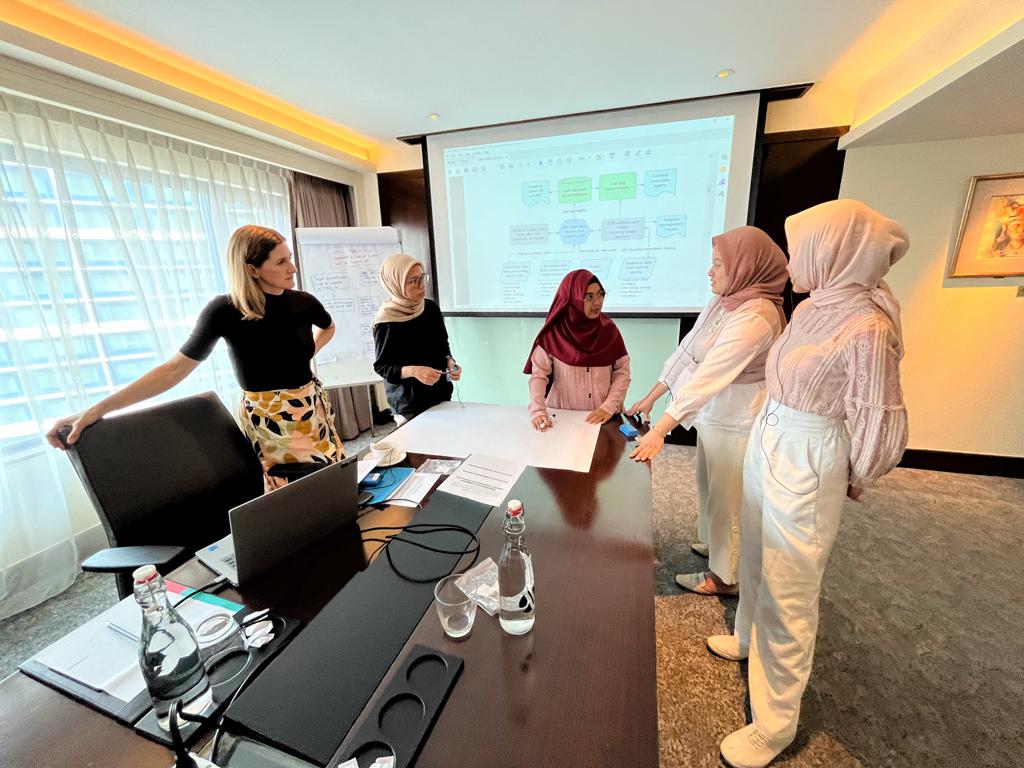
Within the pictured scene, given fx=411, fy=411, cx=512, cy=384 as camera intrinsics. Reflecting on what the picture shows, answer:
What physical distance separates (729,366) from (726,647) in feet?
3.47

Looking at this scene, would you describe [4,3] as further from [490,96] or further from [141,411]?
[490,96]

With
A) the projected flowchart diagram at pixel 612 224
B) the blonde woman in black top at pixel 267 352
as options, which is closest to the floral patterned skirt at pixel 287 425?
the blonde woman in black top at pixel 267 352

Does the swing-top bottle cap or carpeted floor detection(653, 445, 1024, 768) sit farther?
carpeted floor detection(653, 445, 1024, 768)

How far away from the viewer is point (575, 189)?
3.03 m

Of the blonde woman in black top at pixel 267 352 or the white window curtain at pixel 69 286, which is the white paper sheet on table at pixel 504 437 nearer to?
the blonde woman in black top at pixel 267 352

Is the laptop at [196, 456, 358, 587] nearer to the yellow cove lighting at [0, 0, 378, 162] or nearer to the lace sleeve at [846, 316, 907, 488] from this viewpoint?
the lace sleeve at [846, 316, 907, 488]

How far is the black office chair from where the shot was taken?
1071 mm

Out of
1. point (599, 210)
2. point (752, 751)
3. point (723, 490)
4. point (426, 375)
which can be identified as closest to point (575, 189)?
point (599, 210)

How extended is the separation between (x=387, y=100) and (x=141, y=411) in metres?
2.33

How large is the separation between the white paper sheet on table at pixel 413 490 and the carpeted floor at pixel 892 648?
1.09 metres

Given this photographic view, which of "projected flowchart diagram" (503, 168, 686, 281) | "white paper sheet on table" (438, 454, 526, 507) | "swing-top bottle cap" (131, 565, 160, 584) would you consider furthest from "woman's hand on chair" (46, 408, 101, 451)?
"projected flowchart diagram" (503, 168, 686, 281)

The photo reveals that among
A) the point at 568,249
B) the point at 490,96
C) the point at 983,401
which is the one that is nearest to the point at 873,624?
the point at 983,401

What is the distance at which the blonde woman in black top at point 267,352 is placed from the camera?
151 centimetres

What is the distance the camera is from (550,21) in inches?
71.1
